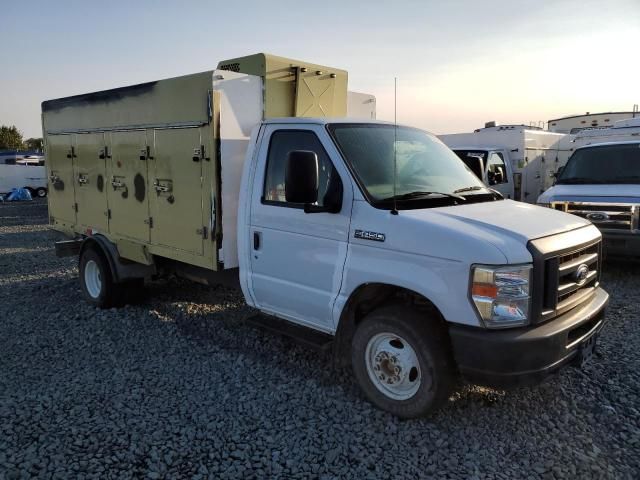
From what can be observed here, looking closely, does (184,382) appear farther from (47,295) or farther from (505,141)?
(505,141)

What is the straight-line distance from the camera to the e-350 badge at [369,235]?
3.77m

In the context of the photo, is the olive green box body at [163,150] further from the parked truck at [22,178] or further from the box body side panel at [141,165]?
the parked truck at [22,178]

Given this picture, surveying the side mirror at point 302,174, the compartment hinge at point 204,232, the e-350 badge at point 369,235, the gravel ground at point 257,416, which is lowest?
the gravel ground at point 257,416

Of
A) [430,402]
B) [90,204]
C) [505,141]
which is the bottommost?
[430,402]

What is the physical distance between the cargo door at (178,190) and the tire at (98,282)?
3.89 feet

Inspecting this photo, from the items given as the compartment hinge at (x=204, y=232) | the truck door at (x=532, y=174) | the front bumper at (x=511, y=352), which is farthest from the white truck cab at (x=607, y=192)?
the compartment hinge at (x=204, y=232)

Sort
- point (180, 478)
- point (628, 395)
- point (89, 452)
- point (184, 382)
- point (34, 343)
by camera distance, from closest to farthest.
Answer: point (180, 478)
point (89, 452)
point (628, 395)
point (184, 382)
point (34, 343)

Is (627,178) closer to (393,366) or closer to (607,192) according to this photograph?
(607,192)

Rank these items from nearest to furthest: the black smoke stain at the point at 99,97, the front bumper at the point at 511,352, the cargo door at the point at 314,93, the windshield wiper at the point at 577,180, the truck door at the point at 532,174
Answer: the front bumper at the point at 511,352, the cargo door at the point at 314,93, the black smoke stain at the point at 99,97, the windshield wiper at the point at 577,180, the truck door at the point at 532,174

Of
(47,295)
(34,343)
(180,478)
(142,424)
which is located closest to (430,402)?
(180,478)

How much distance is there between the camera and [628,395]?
4.27 metres

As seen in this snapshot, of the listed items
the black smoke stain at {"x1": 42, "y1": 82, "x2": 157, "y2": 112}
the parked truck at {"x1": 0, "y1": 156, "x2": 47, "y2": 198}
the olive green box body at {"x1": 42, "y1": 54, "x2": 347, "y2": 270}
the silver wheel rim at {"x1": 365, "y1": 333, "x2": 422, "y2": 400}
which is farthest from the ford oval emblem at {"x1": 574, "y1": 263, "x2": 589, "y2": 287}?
the parked truck at {"x1": 0, "y1": 156, "x2": 47, "y2": 198}

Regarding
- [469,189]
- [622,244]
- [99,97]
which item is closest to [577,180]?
[622,244]

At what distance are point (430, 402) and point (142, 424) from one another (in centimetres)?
212
